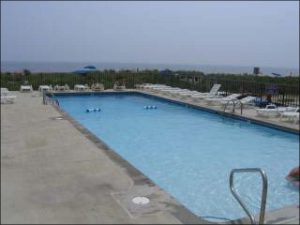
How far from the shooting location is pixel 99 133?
979 centimetres

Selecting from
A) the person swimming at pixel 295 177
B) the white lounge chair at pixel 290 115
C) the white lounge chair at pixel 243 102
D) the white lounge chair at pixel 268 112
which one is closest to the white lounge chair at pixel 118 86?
the white lounge chair at pixel 243 102

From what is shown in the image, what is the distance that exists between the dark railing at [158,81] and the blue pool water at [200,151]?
2309 millimetres

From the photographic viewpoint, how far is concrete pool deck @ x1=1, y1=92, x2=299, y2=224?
3.19 metres

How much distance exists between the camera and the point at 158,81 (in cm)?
1933

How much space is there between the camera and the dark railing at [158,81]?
39.2 ft

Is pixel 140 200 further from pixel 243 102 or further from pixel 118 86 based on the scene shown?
pixel 118 86

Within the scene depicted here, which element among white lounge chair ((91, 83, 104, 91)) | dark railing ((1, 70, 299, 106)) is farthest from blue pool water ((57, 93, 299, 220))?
white lounge chair ((91, 83, 104, 91))

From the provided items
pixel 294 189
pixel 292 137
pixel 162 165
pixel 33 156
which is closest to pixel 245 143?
pixel 292 137

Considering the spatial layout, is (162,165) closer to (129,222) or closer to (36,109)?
(129,222)

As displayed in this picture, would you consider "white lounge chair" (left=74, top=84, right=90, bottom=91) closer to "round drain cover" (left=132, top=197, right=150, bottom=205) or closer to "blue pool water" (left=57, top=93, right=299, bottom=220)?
"blue pool water" (left=57, top=93, right=299, bottom=220)

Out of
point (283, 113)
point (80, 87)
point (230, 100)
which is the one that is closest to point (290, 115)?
point (283, 113)

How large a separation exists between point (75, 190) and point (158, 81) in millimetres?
15710

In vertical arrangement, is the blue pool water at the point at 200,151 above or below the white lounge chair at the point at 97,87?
below

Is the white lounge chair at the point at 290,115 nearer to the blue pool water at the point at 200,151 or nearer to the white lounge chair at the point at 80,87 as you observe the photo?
the blue pool water at the point at 200,151
